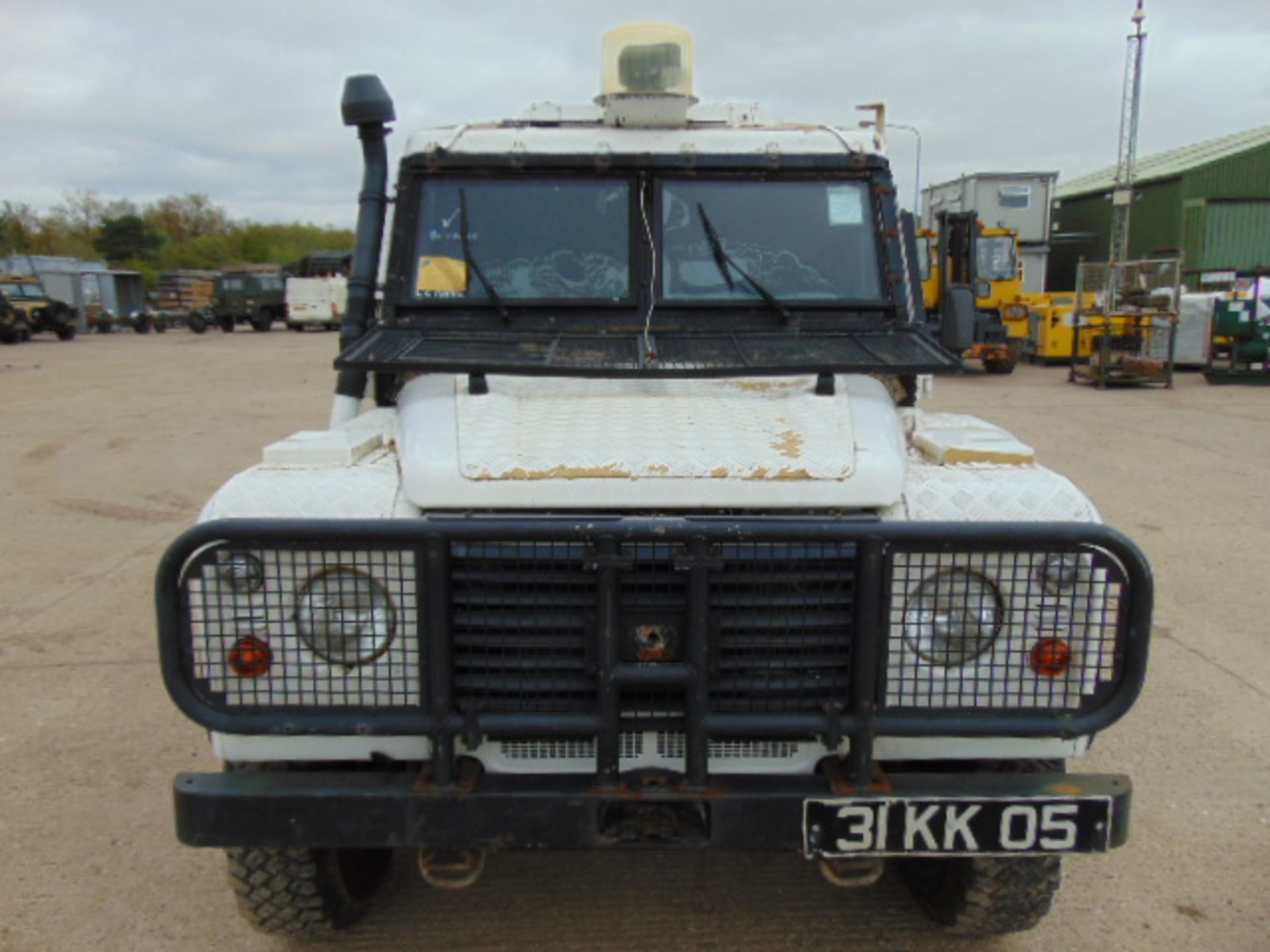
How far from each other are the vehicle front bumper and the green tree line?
60.2 metres

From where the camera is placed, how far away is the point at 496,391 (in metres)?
3.39

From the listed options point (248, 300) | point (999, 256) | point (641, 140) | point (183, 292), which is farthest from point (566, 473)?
point (183, 292)

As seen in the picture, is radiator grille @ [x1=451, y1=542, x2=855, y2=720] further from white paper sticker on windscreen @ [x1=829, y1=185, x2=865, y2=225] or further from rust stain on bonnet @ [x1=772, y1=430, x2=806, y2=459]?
white paper sticker on windscreen @ [x1=829, y1=185, x2=865, y2=225]

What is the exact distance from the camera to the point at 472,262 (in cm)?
396

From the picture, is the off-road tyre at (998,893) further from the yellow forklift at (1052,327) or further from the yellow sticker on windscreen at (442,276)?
the yellow forklift at (1052,327)

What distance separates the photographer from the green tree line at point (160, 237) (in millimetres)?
63500

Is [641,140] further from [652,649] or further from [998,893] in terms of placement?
[998,893]

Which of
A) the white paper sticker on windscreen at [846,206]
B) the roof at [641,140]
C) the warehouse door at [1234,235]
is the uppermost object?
the warehouse door at [1234,235]

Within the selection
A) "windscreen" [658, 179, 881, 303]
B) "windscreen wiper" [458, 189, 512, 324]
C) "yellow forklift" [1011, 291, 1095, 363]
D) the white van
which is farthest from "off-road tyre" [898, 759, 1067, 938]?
the white van

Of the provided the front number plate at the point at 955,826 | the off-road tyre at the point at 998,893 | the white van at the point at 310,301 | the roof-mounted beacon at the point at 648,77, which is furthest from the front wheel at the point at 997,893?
the white van at the point at 310,301

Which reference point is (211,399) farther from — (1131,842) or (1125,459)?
(1131,842)

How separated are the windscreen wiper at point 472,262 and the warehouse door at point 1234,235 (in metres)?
35.7

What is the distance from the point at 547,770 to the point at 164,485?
8493 mm

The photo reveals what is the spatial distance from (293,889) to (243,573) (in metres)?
1.06
